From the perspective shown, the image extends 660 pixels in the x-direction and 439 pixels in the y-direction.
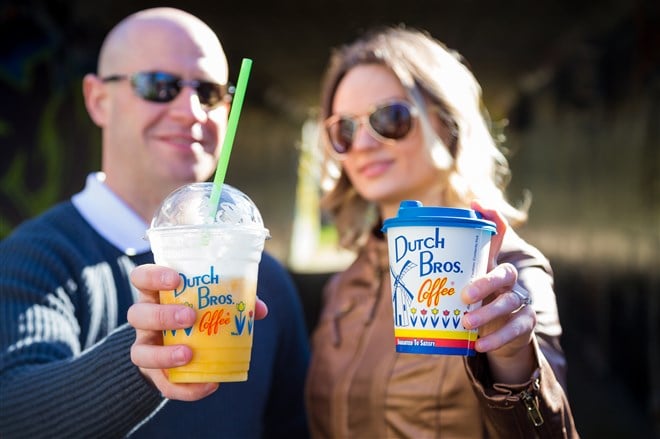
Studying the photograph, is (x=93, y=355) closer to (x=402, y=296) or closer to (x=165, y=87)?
(x=402, y=296)

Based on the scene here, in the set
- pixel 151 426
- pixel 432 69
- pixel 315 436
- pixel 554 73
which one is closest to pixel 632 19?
pixel 554 73

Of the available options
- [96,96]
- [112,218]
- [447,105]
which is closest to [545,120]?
[447,105]

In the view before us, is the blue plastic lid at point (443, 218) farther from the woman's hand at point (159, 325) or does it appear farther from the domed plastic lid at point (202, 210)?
the woman's hand at point (159, 325)

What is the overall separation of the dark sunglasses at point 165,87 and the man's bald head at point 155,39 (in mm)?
51

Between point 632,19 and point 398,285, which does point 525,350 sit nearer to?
point 398,285

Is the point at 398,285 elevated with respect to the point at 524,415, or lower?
elevated

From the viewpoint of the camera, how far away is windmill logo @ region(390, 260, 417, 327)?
74.0 inches

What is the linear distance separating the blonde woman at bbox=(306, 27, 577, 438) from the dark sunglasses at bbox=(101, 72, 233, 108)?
0.56 meters

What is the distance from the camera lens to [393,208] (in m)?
2.96

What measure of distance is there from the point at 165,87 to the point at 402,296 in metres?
1.22

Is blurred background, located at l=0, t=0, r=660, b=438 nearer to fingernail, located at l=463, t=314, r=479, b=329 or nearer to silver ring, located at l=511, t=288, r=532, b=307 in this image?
silver ring, located at l=511, t=288, r=532, b=307

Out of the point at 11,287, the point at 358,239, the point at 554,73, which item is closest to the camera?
the point at 11,287

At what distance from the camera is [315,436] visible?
110 inches

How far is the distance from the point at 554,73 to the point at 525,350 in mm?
11763
